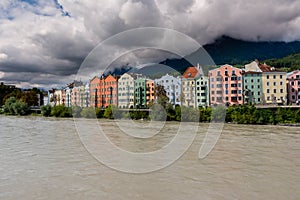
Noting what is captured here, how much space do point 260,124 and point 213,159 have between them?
693 inches

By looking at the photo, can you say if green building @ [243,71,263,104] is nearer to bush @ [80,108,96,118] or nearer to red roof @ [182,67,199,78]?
red roof @ [182,67,199,78]

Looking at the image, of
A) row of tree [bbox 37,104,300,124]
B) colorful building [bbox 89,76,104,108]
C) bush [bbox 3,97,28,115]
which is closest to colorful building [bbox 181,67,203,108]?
row of tree [bbox 37,104,300,124]

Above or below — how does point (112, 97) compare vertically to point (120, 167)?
above

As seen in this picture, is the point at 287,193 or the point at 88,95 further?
the point at 88,95

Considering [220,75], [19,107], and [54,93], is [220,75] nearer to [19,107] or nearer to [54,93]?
[19,107]

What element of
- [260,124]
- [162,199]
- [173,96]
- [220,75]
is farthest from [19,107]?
[162,199]

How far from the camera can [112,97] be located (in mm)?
45625

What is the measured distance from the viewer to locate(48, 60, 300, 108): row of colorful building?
118 ft

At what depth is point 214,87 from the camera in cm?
3672

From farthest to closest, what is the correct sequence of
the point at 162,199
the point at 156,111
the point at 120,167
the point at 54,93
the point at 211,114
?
1. the point at 54,93
2. the point at 156,111
3. the point at 211,114
4. the point at 120,167
5. the point at 162,199

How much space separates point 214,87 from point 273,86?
755 cm

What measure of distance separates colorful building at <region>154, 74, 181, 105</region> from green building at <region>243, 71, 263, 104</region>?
960cm

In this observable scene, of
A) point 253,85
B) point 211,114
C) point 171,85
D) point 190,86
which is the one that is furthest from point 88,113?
point 253,85

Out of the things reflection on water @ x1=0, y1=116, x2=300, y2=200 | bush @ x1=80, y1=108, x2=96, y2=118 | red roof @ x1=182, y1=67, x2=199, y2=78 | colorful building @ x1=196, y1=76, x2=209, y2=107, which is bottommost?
reflection on water @ x1=0, y1=116, x2=300, y2=200
